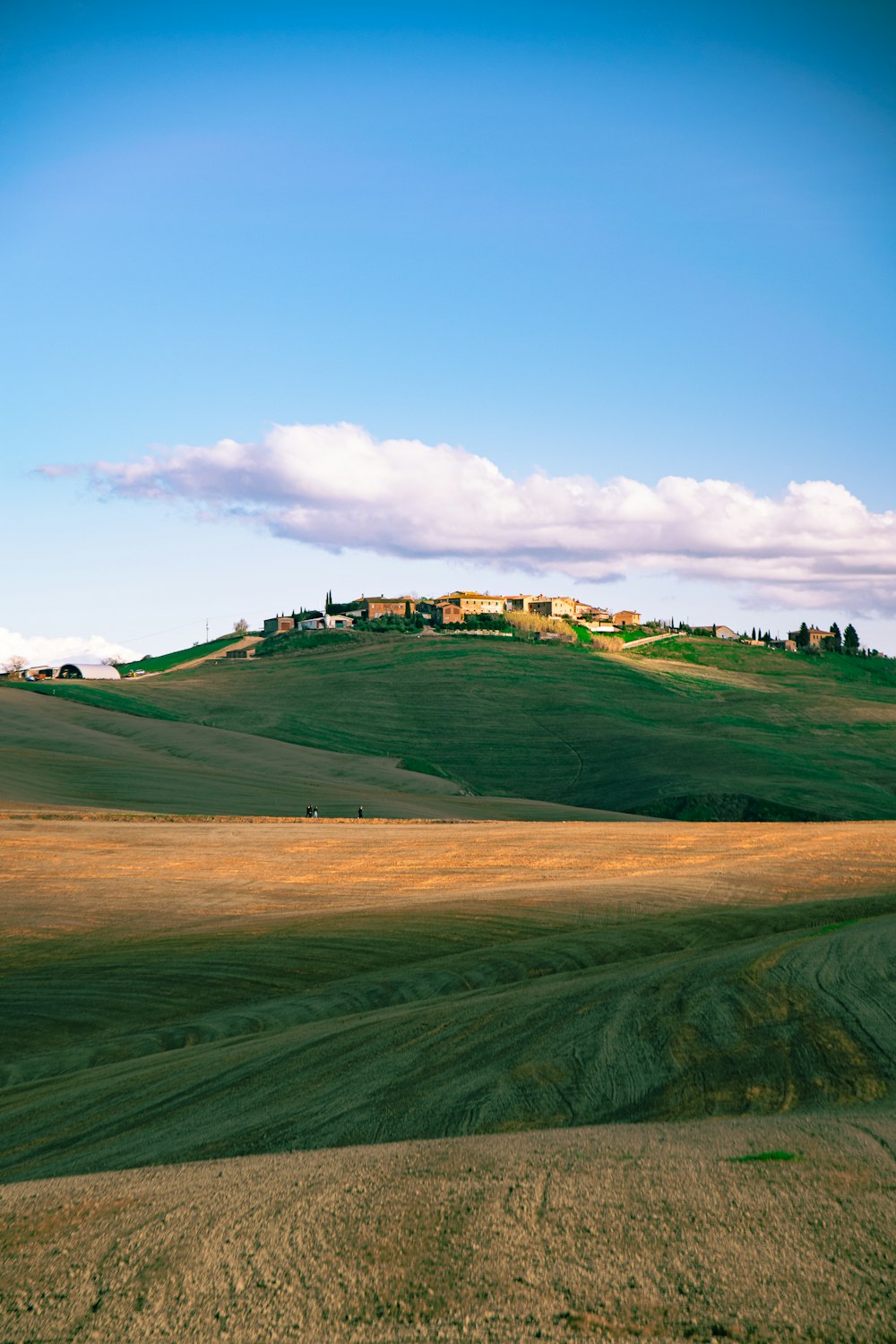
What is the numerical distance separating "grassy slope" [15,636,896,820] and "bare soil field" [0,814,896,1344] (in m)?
41.7

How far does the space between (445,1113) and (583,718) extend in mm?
77789

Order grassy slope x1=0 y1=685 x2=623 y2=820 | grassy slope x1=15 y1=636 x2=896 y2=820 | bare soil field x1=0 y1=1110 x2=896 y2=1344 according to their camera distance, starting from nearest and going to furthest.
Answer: bare soil field x1=0 y1=1110 x2=896 y2=1344 → grassy slope x1=0 y1=685 x2=623 y2=820 → grassy slope x1=15 y1=636 x2=896 y2=820

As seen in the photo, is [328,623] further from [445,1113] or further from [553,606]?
[445,1113]

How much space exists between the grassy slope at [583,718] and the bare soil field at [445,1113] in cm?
4172

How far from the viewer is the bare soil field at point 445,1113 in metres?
5.15

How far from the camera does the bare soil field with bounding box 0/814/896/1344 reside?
203 inches

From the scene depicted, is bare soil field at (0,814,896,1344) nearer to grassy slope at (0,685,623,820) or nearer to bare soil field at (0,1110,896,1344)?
bare soil field at (0,1110,896,1344)

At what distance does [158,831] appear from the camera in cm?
3416

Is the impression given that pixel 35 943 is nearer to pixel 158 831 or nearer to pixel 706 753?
pixel 158 831

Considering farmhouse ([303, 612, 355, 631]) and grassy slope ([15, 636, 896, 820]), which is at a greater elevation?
farmhouse ([303, 612, 355, 631])

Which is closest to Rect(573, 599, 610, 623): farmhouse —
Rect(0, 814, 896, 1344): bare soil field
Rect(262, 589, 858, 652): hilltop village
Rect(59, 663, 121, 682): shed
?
Rect(262, 589, 858, 652): hilltop village

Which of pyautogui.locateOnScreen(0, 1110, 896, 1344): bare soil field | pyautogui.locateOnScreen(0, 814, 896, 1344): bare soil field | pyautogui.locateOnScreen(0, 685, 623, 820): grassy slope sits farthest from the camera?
pyautogui.locateOnScreen(0, 685, 623, 820): grassy slope

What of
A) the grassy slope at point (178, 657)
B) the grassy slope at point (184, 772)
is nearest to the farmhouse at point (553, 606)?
the grassy slope at point (178, 657)

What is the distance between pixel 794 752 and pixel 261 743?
38022 millimetres
